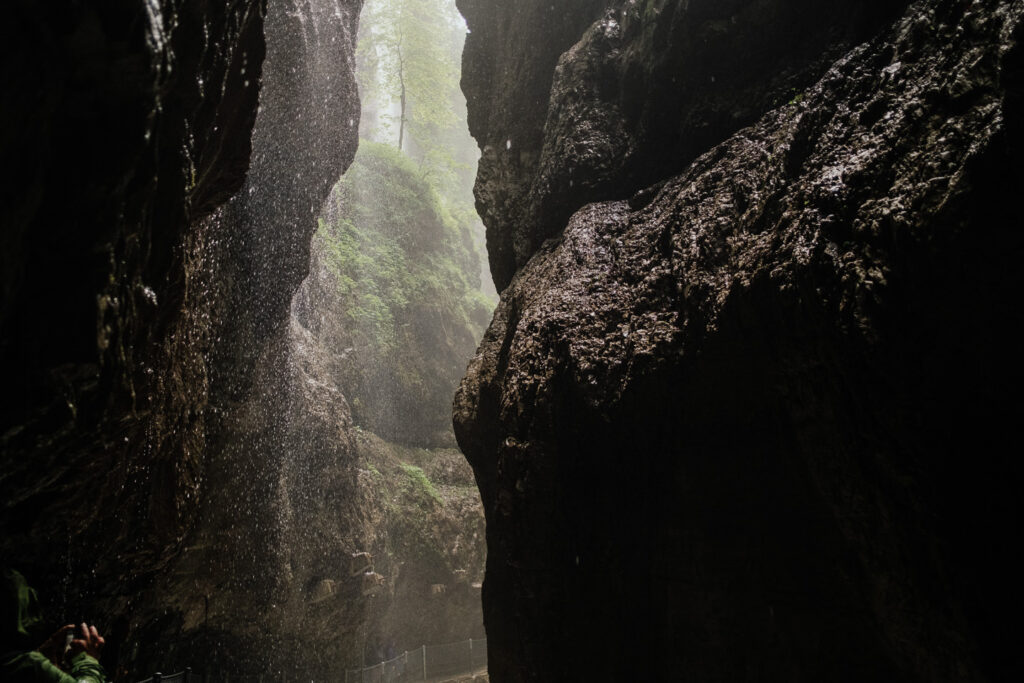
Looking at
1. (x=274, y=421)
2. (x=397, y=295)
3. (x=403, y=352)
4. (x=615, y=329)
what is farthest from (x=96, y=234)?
(x=397, y=295)

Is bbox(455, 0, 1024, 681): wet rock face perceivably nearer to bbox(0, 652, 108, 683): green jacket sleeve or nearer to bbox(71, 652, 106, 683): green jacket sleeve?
bbox(71, 652, 106, 683): green jacket sleeve

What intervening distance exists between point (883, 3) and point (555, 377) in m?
4.26

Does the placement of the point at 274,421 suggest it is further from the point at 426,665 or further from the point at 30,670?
the point at 30,670

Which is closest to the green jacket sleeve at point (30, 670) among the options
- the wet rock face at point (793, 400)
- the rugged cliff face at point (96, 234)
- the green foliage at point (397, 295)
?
the rugged cliff face at point (96, 234)

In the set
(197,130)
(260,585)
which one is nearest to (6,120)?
(197,130)

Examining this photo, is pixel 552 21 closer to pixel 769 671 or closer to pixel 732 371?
pixel 732 371

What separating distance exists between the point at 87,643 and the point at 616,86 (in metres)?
7.57

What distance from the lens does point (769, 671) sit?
4559 millimetres

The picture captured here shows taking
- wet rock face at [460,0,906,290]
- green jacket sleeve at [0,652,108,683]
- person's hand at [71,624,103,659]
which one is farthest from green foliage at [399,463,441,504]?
green jacket sleeve at [0,652,108,683]

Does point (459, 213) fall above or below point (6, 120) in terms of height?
above

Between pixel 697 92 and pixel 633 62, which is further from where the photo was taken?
pixel 633 62

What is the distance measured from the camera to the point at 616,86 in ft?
24.3

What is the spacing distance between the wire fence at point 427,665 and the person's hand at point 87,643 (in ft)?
37.0

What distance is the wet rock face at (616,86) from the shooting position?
559cm
